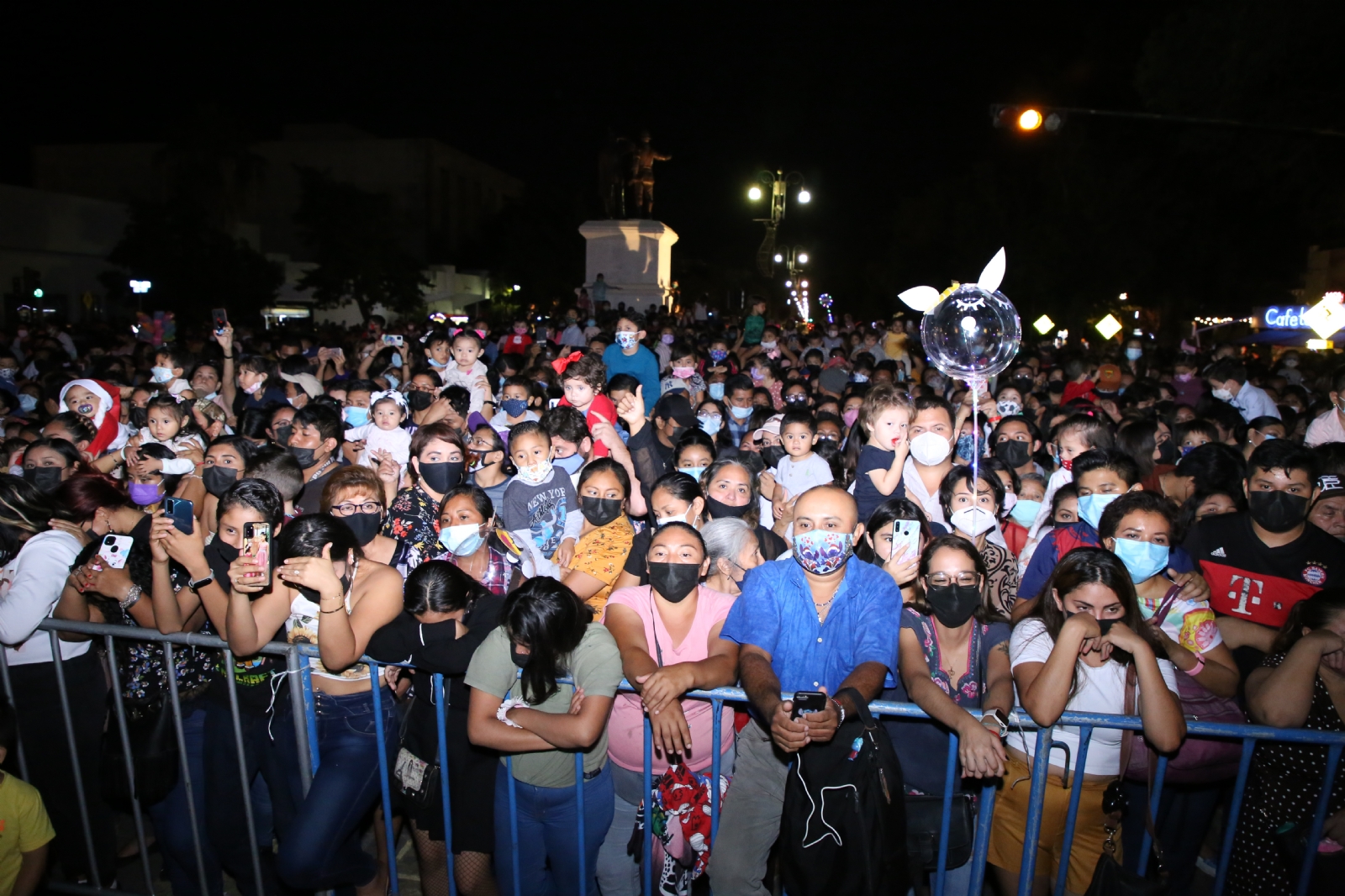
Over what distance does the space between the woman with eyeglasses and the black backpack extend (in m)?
0.38

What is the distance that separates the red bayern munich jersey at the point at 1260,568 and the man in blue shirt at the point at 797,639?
6.40 feet

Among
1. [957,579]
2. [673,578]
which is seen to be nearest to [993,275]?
[957,579]

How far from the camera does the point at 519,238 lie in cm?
5638

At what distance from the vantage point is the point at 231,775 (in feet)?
12.5

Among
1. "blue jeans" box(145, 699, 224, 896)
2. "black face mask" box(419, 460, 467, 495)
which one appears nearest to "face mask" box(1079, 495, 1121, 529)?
"black face mask" box(419, 460, 467, 495)

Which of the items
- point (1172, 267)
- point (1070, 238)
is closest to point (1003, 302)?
point (1172, 267)

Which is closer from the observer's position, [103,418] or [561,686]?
[561,686]

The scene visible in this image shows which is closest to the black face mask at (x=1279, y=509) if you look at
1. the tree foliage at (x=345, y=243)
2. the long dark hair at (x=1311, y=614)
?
the long dark hair at (x=1311, y=614)

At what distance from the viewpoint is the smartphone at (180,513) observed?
3508 millimetres

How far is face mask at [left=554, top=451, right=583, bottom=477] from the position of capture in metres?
5.48

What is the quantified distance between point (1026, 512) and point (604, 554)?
9.03 feet

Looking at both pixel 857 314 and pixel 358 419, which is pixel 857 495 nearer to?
pixel 358 419

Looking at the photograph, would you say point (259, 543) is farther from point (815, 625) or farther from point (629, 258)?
point (629, 258)

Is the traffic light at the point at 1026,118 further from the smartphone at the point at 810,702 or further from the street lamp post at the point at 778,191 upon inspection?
the street lamp post at the point at 778,191
